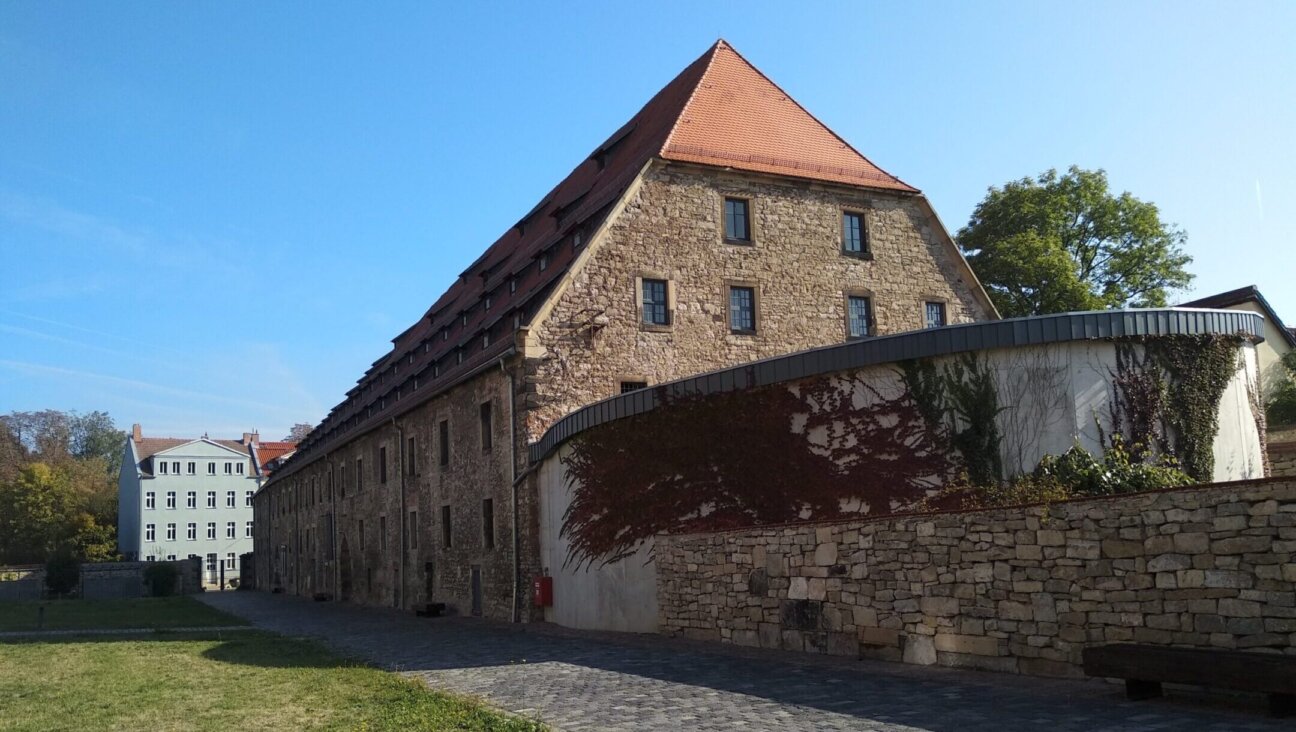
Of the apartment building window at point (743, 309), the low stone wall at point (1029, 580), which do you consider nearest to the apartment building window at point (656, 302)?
the apartment building window at point (743, 309)

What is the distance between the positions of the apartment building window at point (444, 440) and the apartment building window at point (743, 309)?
8682 mm

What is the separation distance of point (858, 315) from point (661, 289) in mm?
5319

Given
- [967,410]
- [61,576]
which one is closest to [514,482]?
[967,410]

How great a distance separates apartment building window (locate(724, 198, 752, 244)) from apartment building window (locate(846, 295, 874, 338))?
3.10m

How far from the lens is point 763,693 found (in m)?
10.5

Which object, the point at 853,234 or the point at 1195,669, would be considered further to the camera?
the point at 853,234

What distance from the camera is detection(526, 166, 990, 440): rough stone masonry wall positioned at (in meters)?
24.6

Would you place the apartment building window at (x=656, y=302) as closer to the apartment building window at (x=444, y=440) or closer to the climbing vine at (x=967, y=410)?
the apartment building window at (x=444, y=440)

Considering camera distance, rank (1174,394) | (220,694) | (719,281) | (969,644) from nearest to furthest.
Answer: (969,644), (220,694), (1174,394), (719,281)

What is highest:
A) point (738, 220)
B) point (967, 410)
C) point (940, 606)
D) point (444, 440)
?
point (738, 220)

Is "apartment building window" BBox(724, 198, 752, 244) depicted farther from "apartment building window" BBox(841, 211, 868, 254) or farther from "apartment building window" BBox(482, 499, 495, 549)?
"apartment building window" BBox(482, 499, 495, 549)

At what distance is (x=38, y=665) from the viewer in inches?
661

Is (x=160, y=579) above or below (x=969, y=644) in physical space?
below

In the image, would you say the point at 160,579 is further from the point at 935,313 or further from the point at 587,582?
the point at 935,313
